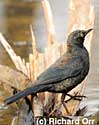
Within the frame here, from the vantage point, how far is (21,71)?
16.5 feet

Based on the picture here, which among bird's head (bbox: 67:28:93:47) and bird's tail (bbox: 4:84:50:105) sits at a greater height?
bird's head (bbox: 67:28:93:47)

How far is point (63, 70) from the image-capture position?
14.8ft

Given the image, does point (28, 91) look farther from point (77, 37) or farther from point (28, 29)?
point (28, 29)

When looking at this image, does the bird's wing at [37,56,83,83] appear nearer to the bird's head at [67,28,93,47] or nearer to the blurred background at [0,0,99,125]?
A: the bird's head at [67,28,93,47]

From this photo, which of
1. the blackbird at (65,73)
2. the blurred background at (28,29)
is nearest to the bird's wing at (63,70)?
the blackbird at (65,73)

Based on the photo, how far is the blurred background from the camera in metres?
6.61

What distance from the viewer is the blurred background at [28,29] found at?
6.61 metres

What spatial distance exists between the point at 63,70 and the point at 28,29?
4959 millimetres

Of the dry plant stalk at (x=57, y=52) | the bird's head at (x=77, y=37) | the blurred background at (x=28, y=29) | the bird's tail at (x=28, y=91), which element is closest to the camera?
the bird's tail at (x=28, y=91)

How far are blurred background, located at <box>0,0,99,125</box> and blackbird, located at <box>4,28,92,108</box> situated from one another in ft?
2.64

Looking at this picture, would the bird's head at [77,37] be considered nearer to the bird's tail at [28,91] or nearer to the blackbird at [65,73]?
the blackbird at [65,73]

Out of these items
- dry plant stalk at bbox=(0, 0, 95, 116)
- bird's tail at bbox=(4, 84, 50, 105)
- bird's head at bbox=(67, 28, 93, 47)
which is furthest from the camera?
dry plant stalk at bbox=(0, 0, 95, 116)

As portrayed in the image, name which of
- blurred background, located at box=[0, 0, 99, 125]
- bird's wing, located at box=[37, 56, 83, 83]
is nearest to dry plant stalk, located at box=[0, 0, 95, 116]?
blurred background, located at box=[0, 0, 99, 125]

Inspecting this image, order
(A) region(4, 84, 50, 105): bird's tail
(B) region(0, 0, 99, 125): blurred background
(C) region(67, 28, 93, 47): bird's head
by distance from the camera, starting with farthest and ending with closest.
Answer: (B) region(0, 0, 99, 125): blurred background → (C) region(67, 28, 93, 47): bird's head → (A) region(4, 84, 50, 105): bird's tail
